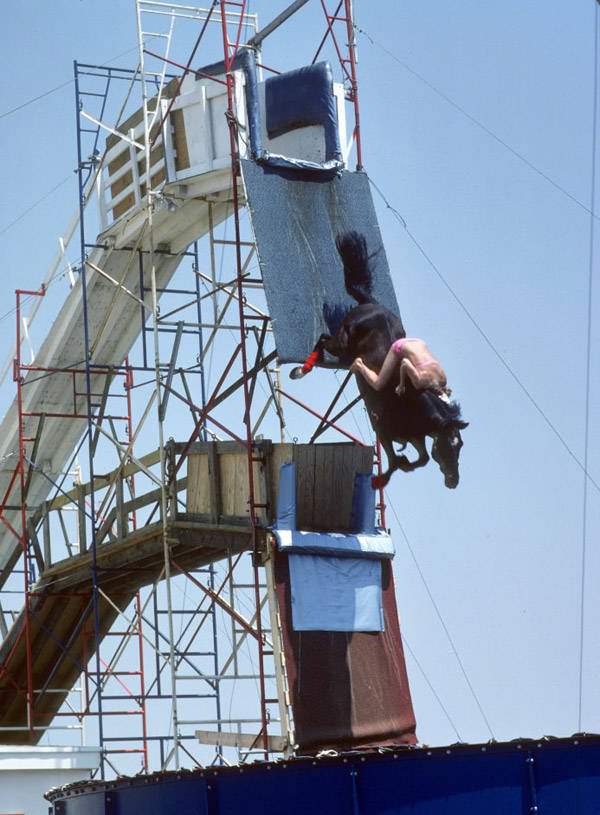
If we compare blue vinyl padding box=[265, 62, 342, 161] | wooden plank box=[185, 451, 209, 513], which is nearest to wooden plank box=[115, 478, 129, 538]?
wooden plank box=[185, 451, 209, 513]

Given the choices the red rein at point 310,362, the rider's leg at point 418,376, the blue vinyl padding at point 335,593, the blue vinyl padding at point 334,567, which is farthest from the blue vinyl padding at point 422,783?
the red rein at point 310,362

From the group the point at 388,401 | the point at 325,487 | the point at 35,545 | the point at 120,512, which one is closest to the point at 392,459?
the point at 388,401

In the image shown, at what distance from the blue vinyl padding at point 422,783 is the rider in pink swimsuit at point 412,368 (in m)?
5.55

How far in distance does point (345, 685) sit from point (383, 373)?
5649mm

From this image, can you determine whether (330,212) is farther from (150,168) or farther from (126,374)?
(126,374)

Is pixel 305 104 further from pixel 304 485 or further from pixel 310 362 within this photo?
pixel 304 485

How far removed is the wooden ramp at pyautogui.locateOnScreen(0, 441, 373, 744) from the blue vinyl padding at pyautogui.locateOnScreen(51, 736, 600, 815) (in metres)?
7.63

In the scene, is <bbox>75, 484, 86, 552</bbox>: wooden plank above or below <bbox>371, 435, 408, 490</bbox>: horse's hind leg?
above

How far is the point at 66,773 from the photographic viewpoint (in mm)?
29391

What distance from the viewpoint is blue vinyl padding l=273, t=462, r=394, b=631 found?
2600 centimetres

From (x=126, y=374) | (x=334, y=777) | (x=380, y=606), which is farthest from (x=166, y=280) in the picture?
(x=334, y=777)

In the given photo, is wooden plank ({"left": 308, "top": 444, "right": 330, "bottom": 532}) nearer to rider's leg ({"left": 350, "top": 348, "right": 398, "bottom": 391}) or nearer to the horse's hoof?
the horse's hoof

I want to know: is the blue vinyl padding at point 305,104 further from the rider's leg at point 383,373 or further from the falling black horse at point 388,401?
the rider's leg at point 383,373

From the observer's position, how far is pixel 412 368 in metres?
22.2
